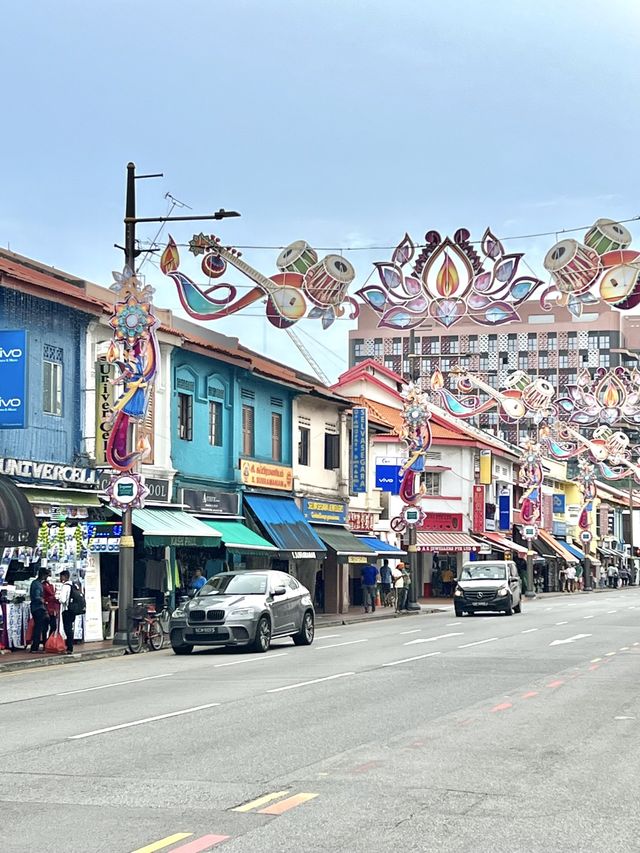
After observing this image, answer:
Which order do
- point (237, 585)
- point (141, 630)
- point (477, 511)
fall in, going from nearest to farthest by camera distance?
point (237, 585), point (141, 630), point (477, 511)

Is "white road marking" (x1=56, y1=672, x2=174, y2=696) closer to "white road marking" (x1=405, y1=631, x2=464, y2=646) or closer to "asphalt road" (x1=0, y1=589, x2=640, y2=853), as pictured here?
"asphalt road" (x1=0, y1=589, x2=640, y2=853)

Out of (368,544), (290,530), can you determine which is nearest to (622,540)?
(368,544)

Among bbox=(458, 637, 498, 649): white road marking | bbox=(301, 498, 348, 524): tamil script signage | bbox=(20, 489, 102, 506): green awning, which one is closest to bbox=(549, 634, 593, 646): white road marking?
bbox=(458, 637, 498, 649): white road marking

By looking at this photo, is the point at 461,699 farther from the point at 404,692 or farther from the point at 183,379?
the point at 183,379

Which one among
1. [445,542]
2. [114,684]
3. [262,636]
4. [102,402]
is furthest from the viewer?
[445,542]

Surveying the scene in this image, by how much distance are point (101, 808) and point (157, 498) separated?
1011 inches

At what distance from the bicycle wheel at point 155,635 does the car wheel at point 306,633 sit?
120 inches

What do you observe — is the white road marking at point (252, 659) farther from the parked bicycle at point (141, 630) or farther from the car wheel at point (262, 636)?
the parked bicycle at point (141, 630)

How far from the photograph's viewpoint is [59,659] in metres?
24.6

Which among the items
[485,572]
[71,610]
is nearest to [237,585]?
[71,610]

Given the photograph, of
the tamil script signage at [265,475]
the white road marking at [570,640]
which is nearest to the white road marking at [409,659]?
the white road marking at [570,640]

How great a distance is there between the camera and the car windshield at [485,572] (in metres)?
44.7

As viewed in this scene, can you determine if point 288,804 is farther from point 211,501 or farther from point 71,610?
point 211,501

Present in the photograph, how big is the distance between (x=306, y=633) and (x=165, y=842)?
20.3 meters
